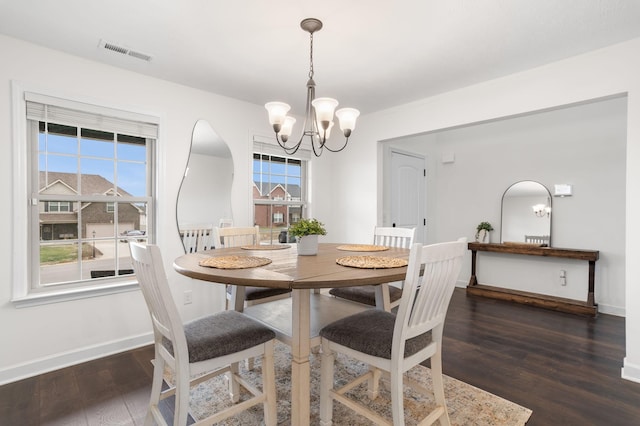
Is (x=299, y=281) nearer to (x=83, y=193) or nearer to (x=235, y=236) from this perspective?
(x=235, y=236)

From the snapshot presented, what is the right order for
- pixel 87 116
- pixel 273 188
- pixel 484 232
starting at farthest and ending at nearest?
pixel 484 232
pixel 273 188
pixel 87 116

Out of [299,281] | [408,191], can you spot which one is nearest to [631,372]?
[299,281]

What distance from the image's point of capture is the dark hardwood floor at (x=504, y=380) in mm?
1844

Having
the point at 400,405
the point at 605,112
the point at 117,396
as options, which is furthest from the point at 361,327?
the point at 605,112

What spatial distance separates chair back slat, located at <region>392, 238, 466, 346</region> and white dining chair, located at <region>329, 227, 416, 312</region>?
66 centimetres

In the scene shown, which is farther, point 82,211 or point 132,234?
point 132,234

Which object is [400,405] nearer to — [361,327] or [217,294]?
[361,327]

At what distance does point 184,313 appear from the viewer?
3.11m

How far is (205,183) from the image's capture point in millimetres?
3262

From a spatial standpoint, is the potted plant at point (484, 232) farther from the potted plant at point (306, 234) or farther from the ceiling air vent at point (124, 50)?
the ceiling air vent at point (124, 50)

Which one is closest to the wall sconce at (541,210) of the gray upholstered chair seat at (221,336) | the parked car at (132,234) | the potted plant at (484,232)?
the potted plant at (484,232)

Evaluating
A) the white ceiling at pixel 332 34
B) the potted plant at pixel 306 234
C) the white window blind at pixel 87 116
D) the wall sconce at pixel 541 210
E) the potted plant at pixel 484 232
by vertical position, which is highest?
the white ceiling at pixel 332 34

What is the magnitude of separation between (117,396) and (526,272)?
15.0 ft

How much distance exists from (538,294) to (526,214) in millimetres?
1022
